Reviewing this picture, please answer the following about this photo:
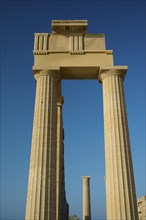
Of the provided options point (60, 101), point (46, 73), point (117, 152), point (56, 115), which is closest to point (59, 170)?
point (60, 101)

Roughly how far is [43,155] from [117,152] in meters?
6.39

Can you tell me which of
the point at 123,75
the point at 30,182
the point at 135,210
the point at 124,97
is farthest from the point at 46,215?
the point at 123,75

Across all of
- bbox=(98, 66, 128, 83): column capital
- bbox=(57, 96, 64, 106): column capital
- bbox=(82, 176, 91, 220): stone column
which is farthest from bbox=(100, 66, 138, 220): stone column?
bbox=(82, 176, 91, 220): stone column

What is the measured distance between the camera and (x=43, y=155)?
22469 mm

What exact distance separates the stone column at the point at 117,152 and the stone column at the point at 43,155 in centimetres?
479

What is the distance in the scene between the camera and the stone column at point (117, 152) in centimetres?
2098

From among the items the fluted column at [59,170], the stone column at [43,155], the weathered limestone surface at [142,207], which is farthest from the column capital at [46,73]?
the weathered limestone surface at [142,207]

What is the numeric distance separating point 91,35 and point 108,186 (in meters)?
16.2

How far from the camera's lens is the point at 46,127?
23609 millimetres

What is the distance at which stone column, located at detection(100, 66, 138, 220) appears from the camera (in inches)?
826

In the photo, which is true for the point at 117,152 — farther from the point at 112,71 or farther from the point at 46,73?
the point at 46,73

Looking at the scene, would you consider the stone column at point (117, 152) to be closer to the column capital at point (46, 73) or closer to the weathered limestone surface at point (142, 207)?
the column capital at point (46, 73)

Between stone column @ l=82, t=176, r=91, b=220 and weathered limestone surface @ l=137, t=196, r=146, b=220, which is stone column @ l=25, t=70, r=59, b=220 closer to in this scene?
weathered limestone surface @ l=137, t=196, r=146, b=220

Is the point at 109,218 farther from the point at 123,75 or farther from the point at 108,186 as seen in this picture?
the point at 123,75
